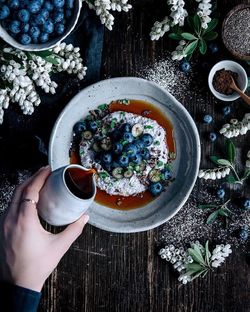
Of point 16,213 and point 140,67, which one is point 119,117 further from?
point 16,213

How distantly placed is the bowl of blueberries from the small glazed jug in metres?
0.36

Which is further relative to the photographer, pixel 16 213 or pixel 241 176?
pixel 241 176

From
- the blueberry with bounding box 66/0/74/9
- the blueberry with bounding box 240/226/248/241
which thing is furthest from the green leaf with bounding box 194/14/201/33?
the blueberry with bounding box 240/226/248/241

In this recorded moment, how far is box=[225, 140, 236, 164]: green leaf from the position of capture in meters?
1.67

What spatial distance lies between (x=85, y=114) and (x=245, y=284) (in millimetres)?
625

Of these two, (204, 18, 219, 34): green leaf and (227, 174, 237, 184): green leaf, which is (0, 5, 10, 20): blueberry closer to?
(204, 18, 219, 34): green leaf

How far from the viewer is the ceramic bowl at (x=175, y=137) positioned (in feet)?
5.35

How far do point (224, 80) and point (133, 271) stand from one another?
56 centimetres

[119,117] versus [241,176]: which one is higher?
[119,117]

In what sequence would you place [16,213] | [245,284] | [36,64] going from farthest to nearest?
1. [245,284]
2. [36,64]
3. [16,213]

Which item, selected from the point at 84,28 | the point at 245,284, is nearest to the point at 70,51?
the point at 84,28

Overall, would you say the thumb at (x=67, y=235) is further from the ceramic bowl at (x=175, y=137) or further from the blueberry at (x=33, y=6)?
the blueberry at (x=33, y=6)

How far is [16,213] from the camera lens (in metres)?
1.27

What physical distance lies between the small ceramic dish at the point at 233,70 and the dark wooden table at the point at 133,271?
0.14 feet
